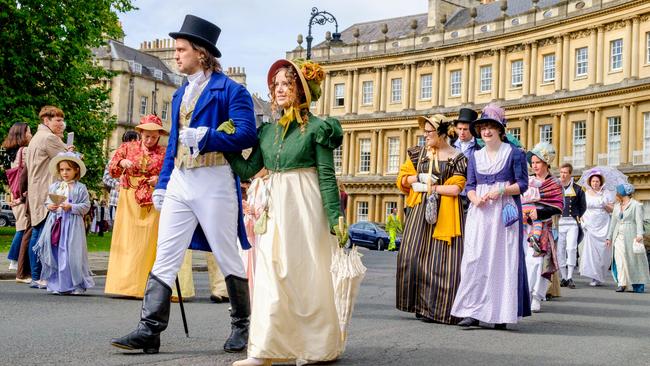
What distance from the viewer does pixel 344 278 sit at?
580 cm

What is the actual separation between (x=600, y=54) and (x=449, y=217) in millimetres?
43596

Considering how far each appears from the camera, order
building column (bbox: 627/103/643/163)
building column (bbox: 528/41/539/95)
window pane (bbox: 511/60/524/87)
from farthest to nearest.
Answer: window pane (bbox: 511/60/524/87) → building column (bbox: 528/41/539/95) → building column (bbox: 627/103/643/163)

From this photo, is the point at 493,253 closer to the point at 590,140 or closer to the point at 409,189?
the point at 409,189

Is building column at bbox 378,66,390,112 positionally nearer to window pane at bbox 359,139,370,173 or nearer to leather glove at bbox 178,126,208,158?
window pane at bbox 359,139,370,173

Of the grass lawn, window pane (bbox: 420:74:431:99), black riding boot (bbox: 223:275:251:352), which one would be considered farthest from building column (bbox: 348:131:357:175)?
black riding boot (bbox: 223:275:251:352)

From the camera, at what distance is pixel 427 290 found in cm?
884

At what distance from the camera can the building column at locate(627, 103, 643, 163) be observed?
4700 cm

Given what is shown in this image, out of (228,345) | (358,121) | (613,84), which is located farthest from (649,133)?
(228,345)

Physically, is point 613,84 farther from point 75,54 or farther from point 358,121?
Result: point 75,54

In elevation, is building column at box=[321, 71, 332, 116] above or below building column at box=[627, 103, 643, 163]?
above

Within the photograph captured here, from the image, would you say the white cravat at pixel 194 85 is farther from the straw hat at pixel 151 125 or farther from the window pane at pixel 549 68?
the window pane at pixel 549 68

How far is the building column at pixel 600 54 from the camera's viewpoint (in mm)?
49500

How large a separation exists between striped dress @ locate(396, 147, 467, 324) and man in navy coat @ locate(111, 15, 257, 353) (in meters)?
2.90

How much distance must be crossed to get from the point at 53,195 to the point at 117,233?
1.04 m
